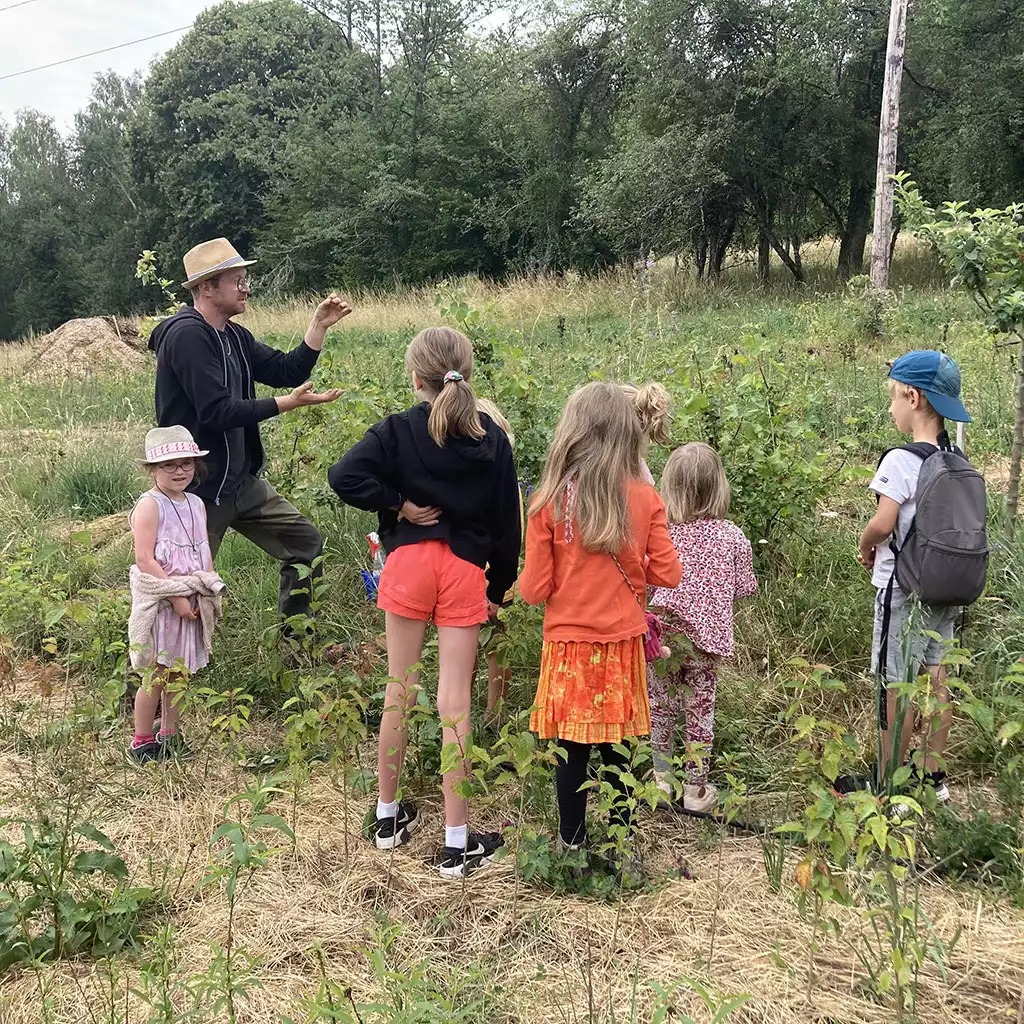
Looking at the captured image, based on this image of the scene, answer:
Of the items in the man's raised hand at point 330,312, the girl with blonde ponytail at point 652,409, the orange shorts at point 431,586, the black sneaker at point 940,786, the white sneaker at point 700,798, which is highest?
the man's raised hand at point 330,312

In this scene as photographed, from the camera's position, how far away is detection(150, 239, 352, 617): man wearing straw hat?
347 cm

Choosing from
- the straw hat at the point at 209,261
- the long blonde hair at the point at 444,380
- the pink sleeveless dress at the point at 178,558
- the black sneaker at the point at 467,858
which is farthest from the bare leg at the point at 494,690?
the straw hat at the point at 209,261

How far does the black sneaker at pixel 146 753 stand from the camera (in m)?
3.40

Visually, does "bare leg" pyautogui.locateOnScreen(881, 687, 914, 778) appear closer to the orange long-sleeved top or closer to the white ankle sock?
the orange long-sleeved top

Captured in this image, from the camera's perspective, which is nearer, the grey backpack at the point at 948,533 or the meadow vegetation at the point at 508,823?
the meadow vegetation at the point at 508,823

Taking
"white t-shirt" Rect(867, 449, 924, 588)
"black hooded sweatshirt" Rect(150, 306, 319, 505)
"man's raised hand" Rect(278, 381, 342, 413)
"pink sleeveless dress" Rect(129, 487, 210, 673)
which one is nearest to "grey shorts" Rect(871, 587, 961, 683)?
"white t-shirt" Rect(867, 449, 924, 588)

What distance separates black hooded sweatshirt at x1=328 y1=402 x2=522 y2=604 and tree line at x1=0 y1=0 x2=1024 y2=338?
52.8 ft

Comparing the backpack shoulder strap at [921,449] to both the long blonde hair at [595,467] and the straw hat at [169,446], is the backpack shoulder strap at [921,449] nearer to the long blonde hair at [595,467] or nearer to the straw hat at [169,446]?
the long blonde hair at [595,467]

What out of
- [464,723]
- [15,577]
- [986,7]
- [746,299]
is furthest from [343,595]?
[986,7]

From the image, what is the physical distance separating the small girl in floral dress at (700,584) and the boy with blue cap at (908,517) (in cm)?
46

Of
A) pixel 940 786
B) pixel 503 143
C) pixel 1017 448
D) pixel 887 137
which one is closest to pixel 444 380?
pixel 940 786

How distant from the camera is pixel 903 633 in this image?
282cm

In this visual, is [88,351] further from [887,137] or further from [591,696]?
[591,696]

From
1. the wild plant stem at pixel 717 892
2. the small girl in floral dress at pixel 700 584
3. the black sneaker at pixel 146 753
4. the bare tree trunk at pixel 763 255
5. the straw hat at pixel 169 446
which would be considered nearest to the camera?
the wild plant stem at pixel 717 892
